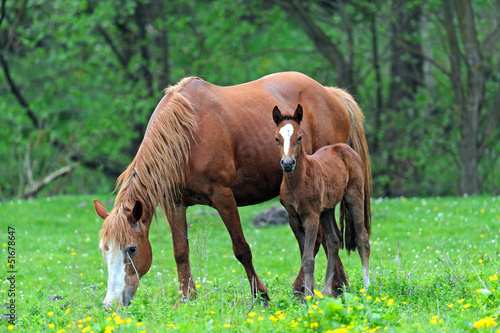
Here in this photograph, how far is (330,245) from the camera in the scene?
20.4ft

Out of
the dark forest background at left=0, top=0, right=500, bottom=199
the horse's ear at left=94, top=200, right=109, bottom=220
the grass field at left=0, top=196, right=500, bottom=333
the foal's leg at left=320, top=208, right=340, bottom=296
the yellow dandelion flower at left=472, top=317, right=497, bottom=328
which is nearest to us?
the yellow dandelion flower at left=472, top=317, right=497, bottom=328

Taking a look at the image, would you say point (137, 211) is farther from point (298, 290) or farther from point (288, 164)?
point (298, 290)

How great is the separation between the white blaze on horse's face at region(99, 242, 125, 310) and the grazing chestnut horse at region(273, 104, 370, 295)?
1.64 m

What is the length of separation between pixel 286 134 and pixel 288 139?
52 mm

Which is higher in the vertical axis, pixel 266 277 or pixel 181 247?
pixel 181 247

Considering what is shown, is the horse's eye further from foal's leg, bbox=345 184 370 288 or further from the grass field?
foal's leg, bbox=345 184 370 288

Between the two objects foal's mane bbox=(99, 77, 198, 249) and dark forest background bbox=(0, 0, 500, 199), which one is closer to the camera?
foal's mane bbox=(99, 77, 198, 249)

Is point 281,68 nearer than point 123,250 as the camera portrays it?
No

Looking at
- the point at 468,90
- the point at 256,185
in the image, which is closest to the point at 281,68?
the point at 468,90

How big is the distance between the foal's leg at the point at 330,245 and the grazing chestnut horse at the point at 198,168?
1.03ft

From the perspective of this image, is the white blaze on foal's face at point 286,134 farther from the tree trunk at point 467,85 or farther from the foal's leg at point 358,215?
the tree trunk at point 467,85

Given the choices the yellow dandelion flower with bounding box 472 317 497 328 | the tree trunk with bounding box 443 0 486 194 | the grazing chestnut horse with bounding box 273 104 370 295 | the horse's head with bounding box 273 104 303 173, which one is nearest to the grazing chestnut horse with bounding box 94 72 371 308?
the grazing chestnut horse with bounding box 273 104 370 295

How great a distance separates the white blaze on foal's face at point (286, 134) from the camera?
5.32m

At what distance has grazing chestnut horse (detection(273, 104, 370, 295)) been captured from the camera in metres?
5.51
